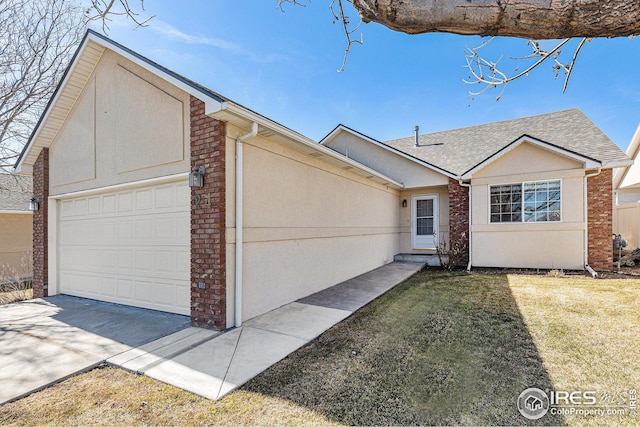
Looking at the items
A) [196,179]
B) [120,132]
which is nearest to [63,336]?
[196,179]

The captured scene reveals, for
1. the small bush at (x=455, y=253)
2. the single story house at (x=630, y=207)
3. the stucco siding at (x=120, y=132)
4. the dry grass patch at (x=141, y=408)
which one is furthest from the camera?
the single story house at (x=630, y=207)

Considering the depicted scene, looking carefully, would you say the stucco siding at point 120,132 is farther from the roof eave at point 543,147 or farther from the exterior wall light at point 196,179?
the roof eave at point 543,147

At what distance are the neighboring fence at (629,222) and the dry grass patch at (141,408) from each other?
17.5 meters

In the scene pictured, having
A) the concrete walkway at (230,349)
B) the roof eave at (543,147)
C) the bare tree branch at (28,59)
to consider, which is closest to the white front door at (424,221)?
the roof eave at (543,147)

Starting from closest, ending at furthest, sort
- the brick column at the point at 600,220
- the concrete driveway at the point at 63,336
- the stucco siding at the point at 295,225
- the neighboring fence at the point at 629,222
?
the concrete driveway at the point at 63,336, the stucco siding at the point at 295,225, the brick column at the point at 600,220, the neighboring fence at the point at 629,222

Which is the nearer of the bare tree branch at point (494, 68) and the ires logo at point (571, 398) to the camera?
the ires logo at point (571, 398)

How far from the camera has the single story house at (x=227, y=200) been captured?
5254 mm

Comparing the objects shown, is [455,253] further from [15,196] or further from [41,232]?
[15,196]

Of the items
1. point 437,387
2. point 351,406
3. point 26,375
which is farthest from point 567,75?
point 26,375

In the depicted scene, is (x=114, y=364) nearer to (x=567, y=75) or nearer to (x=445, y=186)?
(x=567, y=75)

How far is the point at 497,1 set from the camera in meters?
1.71

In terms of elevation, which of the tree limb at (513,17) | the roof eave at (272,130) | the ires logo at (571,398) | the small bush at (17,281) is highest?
the roof eave at (272,130)

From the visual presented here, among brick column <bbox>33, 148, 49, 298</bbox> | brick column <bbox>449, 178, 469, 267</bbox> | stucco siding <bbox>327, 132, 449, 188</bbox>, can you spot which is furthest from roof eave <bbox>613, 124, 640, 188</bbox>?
brick column <bbox>33, 148, 49, 298</bbox>

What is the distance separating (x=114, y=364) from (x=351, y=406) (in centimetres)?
315
